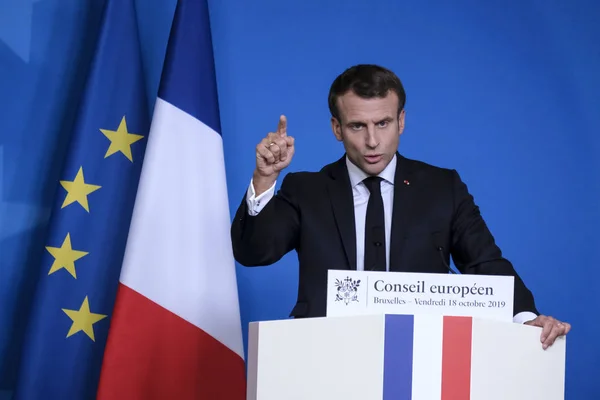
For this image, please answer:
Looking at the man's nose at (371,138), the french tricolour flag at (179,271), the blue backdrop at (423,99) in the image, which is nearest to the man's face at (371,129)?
the man's nose at (371,138)

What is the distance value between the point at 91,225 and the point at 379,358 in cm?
188

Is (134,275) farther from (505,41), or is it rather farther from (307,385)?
(505,41)

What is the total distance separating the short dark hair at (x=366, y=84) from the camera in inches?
93.2

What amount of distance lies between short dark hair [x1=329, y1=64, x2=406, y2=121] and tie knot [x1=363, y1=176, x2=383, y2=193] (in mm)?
204

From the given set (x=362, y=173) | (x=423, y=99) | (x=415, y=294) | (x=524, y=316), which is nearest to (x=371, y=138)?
(x=362, y=173)

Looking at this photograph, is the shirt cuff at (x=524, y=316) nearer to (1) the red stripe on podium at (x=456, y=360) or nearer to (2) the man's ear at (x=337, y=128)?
(1) the red stripe on podium at (x=456, y=360)

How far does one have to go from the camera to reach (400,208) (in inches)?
92.3

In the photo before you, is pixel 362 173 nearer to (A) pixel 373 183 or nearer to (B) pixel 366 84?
(A) pixel 373 183

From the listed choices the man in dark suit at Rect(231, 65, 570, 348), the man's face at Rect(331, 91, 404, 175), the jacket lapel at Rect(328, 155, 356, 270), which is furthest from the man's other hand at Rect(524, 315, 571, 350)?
the man's face at Rect(331, 91, 404, 175)

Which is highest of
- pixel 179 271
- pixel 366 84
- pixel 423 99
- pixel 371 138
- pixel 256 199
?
pixel 423 99

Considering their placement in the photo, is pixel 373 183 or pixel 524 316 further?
pixel 373 183

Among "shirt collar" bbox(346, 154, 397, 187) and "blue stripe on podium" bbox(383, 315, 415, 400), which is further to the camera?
"shirt collar" bbox(346, 154, 397, 187)

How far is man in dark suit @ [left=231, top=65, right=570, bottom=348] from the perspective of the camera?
2275 millimetres

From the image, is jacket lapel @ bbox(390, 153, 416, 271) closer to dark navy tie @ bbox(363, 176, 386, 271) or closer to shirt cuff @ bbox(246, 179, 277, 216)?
dark navy tie @ bbox(363, 176, 386, 271)
